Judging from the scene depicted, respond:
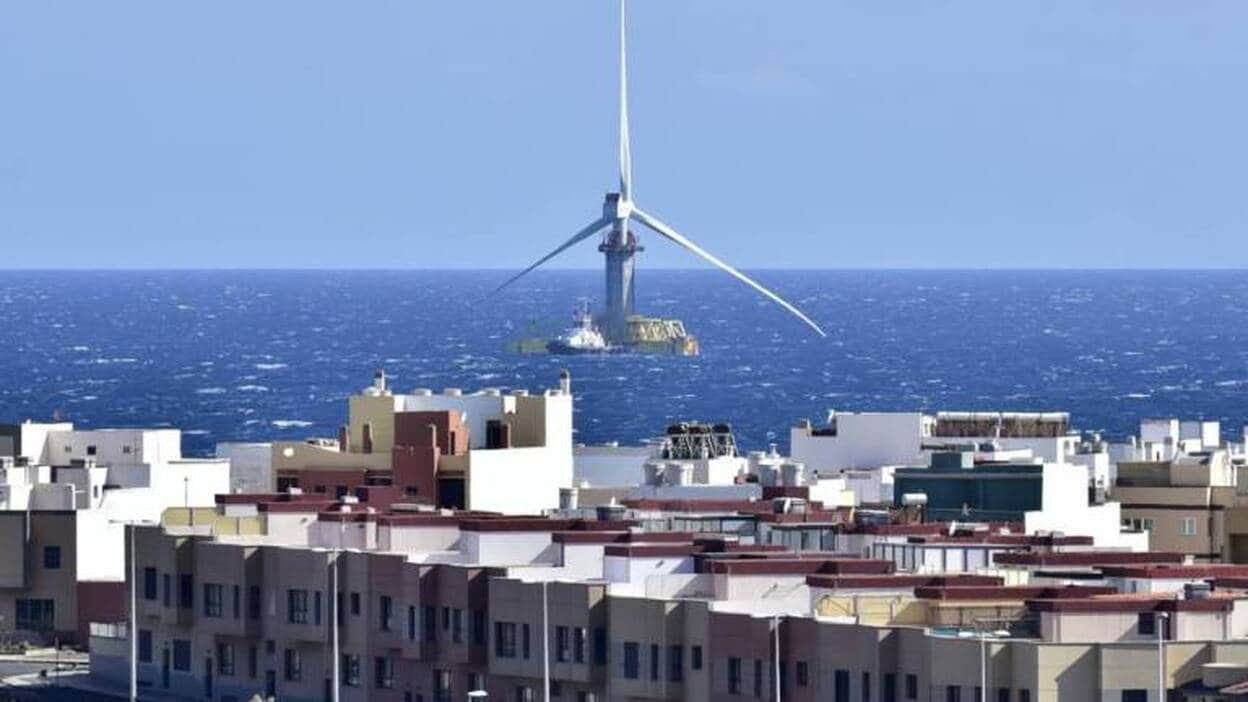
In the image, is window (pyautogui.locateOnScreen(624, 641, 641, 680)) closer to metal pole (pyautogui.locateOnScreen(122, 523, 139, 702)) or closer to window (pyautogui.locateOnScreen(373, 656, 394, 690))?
window (pyautogui.locateOnScreen(373, 656, 394, 690))

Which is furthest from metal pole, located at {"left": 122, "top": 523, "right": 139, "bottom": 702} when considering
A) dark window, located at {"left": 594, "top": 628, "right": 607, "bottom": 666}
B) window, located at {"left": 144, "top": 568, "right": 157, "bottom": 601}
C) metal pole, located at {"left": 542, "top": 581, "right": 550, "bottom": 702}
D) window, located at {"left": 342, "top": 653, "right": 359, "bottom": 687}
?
dark window, located at {"left": 594, "top": 628, "right": 607, "bottom": 666}

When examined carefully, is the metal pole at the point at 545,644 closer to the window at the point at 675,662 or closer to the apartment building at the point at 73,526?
the window at the point at 675,662

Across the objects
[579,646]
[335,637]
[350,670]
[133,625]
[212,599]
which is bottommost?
[350,670]

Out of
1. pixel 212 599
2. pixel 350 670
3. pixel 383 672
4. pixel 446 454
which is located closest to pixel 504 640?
pixel 383 672

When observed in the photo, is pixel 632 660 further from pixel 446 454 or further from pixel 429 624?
→ pixel 446 454

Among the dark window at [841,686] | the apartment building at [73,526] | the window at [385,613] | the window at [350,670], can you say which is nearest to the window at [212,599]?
the window at [350,670]

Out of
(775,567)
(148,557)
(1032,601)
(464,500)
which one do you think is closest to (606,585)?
(775,567)
